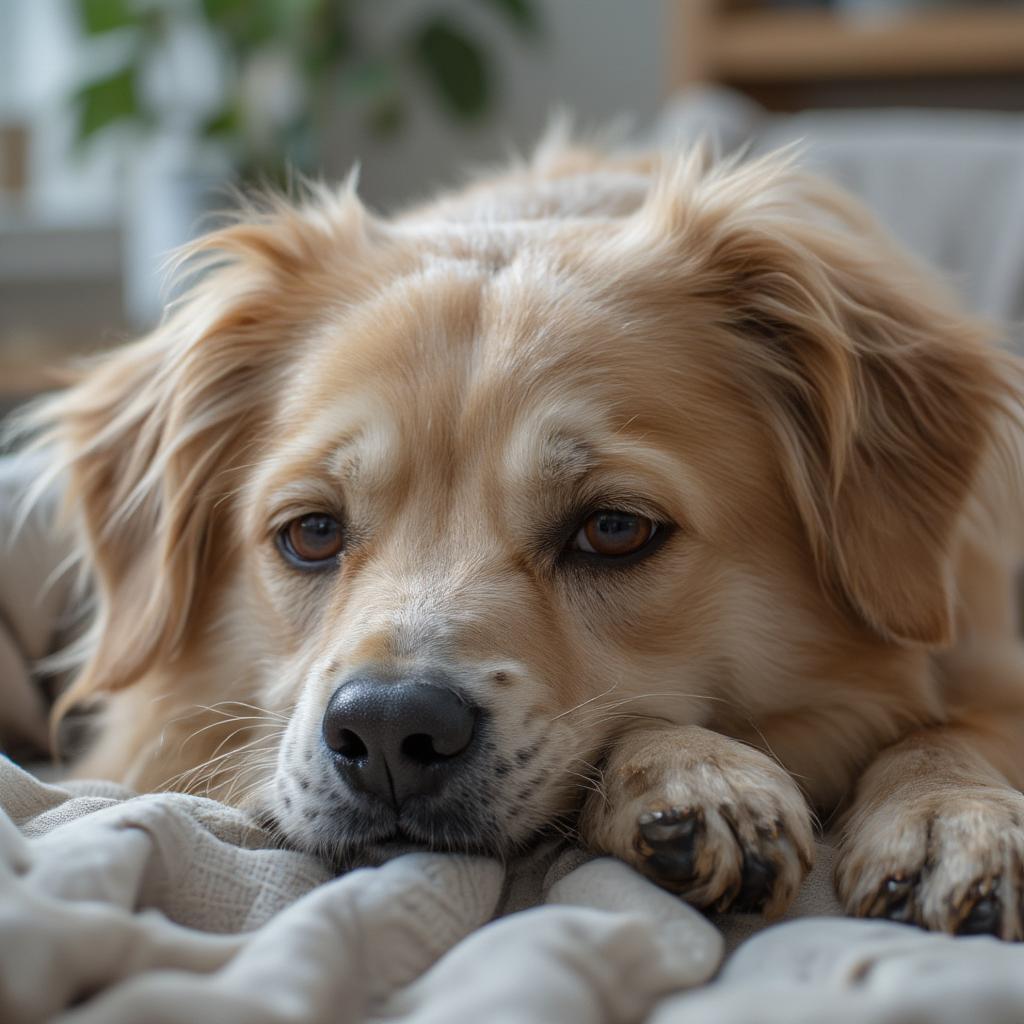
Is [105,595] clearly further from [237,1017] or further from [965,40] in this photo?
[965,40]

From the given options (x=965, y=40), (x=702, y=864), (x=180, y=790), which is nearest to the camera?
(x=702, y=864)

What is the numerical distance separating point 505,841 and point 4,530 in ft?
3.37

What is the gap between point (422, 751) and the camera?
113cm

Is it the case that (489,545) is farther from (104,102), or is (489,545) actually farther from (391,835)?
(104,102)

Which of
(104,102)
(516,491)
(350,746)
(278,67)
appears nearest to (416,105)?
(278,67)

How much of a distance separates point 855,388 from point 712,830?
0.64 m

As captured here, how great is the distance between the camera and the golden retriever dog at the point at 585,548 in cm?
114

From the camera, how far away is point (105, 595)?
1.71 meters

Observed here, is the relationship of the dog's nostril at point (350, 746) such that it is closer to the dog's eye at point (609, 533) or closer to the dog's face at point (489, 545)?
the dog's face at point (489, 545)

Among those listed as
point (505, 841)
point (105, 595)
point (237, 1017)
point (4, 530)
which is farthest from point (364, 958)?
point (4, 530)

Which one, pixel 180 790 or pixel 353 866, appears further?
pixel 180 790

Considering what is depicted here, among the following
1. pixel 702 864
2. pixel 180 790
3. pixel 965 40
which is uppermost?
pixel 965 40

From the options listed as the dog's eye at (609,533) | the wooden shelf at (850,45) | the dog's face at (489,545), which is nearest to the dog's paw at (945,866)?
the dog's face at (489,545)

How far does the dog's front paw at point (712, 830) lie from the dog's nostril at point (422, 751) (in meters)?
0.16
